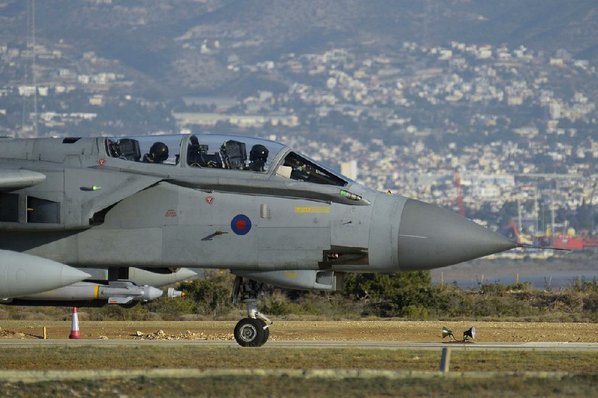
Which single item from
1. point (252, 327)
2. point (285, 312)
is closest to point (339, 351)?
point (252, 327)

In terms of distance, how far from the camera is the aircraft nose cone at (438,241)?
73.6 ft

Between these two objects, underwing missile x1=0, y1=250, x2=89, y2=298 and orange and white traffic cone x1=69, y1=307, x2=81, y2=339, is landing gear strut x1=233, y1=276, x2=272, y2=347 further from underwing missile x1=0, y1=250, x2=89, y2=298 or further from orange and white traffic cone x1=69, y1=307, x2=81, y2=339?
orange and white traffic cone x1=69, y1=307, x2=81, y2=339

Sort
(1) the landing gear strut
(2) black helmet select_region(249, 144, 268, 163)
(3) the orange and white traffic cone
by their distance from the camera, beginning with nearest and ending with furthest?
(2) black helmet select_region(249, 144, 268, 163)
(1) the landing gear strut
(3) the orange and white traffic cone

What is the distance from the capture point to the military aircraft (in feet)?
74.2

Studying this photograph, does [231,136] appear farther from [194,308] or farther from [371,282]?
[371,282]

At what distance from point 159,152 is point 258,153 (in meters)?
1.53

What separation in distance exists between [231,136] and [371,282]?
68.0 ft

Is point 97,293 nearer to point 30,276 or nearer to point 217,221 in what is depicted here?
point 30,276

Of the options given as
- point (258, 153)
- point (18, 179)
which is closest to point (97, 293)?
point (18, 179)

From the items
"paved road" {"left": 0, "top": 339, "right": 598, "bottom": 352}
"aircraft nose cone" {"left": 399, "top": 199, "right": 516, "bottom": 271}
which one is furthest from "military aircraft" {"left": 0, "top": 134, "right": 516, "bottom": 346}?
"paved road" {"left": 0, "top": 339, "right": 598, "bottom": 352}

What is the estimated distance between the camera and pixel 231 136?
78.1 ft

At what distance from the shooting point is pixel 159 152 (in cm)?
2352

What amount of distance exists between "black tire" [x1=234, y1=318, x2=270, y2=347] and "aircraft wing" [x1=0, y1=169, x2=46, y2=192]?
3840mm

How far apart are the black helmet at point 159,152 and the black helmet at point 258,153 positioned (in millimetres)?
1325
